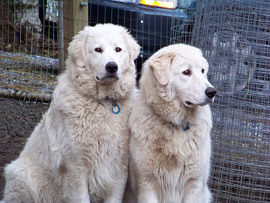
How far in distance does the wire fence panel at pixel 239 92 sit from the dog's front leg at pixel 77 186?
147 centimetres

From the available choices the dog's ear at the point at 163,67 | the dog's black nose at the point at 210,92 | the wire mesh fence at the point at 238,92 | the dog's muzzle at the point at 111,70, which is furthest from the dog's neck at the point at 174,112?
the wire mesh fence at the point at 238,92

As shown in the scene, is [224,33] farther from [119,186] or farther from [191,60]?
[119,186]

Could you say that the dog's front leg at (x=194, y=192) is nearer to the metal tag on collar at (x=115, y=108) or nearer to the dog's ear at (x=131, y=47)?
the metal tag on collar at (x=115, y=108)

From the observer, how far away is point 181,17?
20.0ft

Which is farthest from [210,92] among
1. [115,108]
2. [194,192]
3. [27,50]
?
[27,50]

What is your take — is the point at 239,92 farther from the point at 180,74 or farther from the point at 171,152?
the point at 171,152

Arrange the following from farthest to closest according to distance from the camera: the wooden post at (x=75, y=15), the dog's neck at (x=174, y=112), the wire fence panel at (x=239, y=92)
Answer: the wooden post at (x=75, y=15) → the wire fence panel at (x=239, y=92) → the dog's neck at (x=174, y=112)

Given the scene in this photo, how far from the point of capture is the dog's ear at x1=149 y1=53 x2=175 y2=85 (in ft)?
12.3

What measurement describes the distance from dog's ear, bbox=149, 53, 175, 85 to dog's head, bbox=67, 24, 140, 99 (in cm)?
36

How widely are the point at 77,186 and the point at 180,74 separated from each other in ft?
4.22

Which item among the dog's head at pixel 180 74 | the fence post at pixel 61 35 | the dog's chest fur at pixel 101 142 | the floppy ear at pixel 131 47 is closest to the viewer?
the dog's head at pixel 180 74

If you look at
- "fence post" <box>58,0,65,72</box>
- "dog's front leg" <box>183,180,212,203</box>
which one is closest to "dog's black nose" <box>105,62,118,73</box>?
"dog's front leg" <box>183,180,212,203</box>

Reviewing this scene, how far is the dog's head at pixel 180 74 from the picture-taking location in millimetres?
3695

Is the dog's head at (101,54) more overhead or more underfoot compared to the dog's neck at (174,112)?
more overhead
